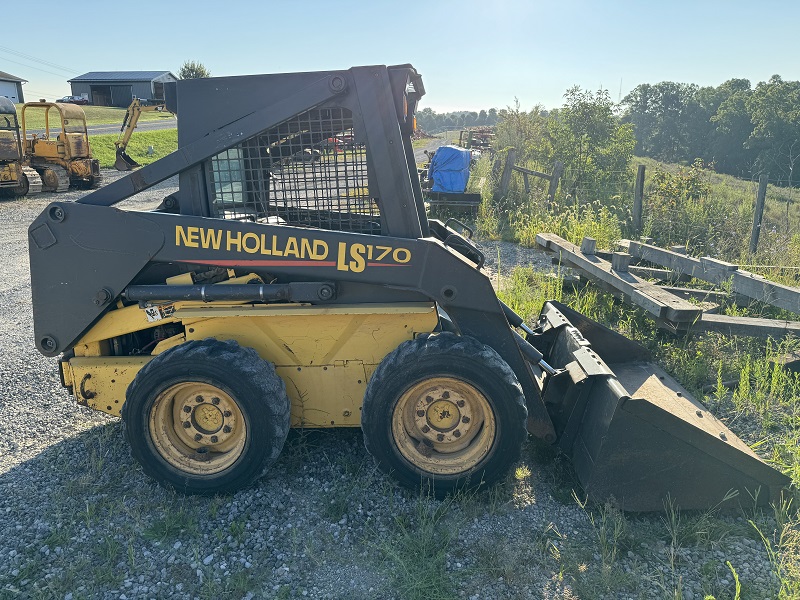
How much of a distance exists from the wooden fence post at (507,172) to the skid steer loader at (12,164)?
13.5 m

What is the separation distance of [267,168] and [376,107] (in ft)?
2.63

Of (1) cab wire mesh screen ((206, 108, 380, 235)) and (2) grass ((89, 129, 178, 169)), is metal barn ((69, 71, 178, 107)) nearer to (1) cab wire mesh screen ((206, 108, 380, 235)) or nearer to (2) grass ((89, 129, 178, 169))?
(2) grass ((89, 129, 178, 169))

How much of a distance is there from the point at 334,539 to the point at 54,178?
755 inches

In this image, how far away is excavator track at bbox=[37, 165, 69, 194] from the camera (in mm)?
18562

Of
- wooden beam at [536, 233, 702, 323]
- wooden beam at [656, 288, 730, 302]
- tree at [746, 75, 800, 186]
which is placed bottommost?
wooden beam at [656, 288, 730, 302]

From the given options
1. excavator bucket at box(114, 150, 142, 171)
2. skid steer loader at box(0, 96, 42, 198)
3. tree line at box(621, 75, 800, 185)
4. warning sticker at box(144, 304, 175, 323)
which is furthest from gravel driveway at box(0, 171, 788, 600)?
tree line at box(621, 75, 800, 185)

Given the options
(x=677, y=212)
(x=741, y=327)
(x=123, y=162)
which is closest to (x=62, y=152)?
(x=123, y=162)

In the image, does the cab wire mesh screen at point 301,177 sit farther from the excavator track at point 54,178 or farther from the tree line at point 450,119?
the tree line at point 450,119

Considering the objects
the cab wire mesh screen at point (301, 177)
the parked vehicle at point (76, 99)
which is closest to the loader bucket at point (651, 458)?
the cab wire mesh screen at point (301, 177)

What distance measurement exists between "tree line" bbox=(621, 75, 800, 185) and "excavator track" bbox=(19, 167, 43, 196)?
24.4 meters

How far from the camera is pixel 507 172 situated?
13922mm

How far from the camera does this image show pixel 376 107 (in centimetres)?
362

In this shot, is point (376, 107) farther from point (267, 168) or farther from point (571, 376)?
point (571, 376)

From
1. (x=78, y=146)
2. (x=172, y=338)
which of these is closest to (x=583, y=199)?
(x=172, y=338)
